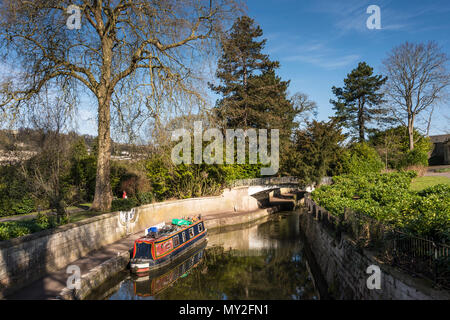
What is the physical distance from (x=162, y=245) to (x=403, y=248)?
9.55 m

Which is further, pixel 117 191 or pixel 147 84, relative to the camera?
pixel 117 191

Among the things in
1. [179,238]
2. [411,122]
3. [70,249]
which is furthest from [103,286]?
[411,122]

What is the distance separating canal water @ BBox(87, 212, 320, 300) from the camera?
10945 mm

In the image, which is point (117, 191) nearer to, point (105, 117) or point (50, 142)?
point (50, 142)

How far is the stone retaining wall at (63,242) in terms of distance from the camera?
8383 mm

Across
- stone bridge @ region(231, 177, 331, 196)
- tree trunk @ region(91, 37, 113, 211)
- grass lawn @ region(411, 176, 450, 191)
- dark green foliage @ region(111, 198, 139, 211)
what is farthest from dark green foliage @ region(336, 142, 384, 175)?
tree trunk @ region(91, 37, 113, 211)

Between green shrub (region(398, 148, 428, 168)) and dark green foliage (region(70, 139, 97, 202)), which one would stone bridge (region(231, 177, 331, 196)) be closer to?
green shrub (region(398, 148, 428, 168))

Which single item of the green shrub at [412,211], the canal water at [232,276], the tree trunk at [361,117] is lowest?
the canal water at [232,276]

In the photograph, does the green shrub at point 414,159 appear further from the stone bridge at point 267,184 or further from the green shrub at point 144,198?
the green shrub at point 144,198

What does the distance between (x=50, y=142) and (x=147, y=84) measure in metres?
11.5

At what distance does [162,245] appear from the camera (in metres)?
13.2

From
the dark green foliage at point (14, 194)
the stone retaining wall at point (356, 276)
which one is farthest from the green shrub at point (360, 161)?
the dark green foliage at point (14, 194)

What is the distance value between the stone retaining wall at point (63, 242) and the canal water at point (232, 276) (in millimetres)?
1907

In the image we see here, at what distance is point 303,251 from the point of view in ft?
55.2
